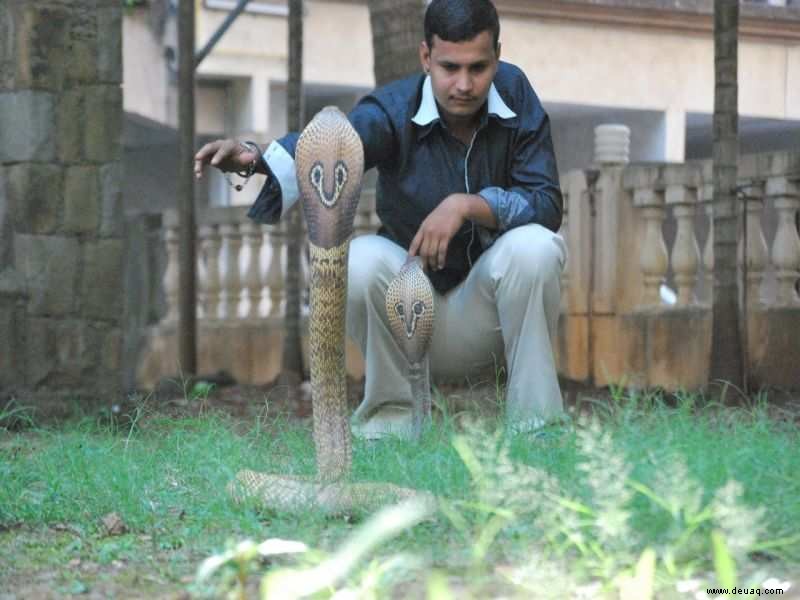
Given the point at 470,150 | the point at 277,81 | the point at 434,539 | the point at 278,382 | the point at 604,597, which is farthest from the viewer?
the point at 277,81

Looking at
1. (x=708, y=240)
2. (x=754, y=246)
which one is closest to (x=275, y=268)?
(x=708, y=240)

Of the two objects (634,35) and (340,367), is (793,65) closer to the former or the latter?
(634,35)

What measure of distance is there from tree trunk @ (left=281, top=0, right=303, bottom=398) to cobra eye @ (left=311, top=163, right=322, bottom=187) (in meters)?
6.25

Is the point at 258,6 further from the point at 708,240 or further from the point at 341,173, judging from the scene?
the point at 341,173

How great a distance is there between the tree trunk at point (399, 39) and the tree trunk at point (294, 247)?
67.9 inches

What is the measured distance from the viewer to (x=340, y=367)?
373 cm

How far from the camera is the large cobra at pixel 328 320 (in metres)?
3.57

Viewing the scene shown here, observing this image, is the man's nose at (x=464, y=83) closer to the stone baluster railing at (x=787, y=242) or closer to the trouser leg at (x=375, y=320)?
the trouser leg at (x=375, y=320)

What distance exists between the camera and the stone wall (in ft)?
21.0

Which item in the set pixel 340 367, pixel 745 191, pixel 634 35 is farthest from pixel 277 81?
pixel 340 367

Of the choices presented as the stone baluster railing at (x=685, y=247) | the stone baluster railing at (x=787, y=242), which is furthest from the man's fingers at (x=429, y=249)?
the stone baluster railing at (x=685, y=247)

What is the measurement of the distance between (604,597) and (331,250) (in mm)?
1234

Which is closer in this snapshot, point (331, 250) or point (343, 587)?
point (343, 587)

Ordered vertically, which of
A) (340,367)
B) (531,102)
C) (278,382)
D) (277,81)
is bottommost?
(278,382)
